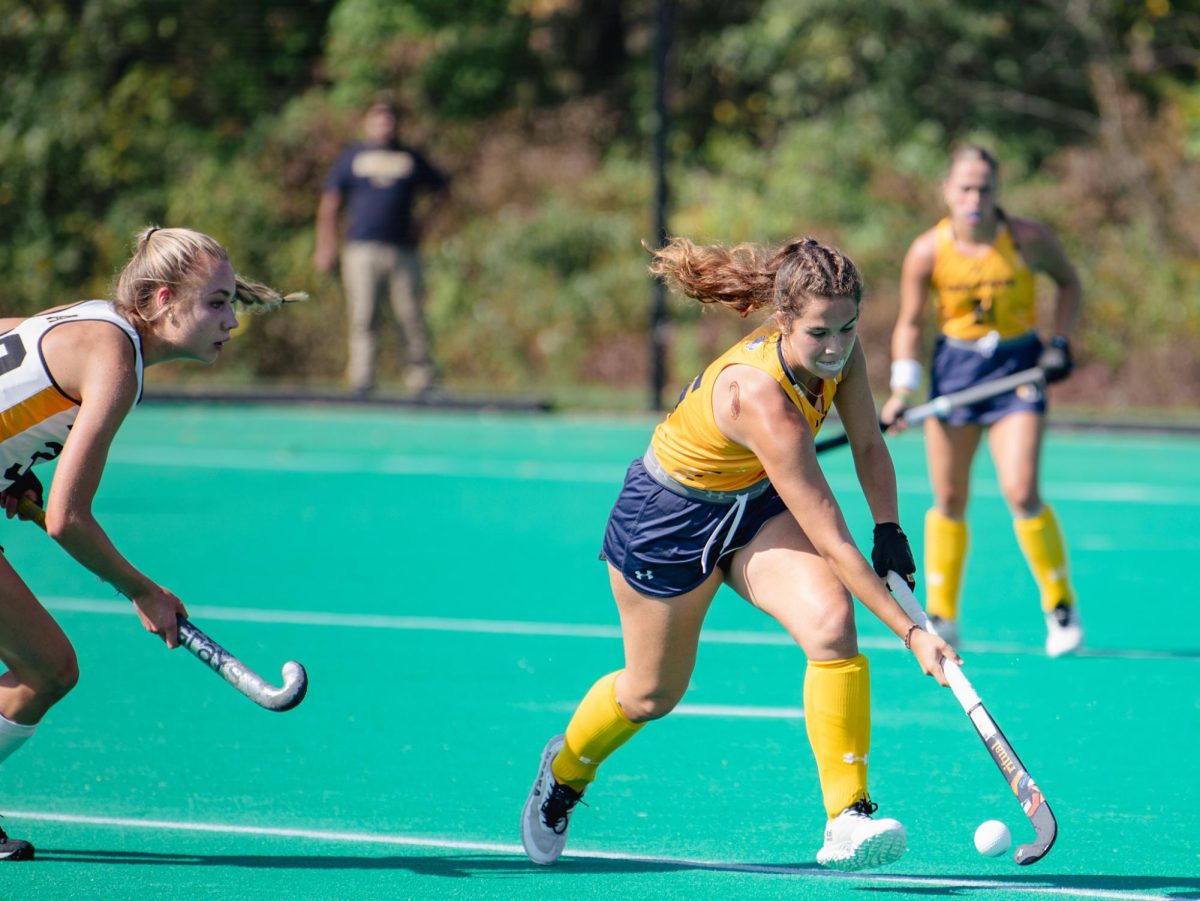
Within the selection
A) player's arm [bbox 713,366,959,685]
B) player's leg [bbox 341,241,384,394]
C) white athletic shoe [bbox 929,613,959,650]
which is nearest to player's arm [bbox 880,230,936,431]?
white athletic shoe [bbox 929,613,959,650]

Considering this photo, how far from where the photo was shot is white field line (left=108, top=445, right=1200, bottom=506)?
1070 centimetres

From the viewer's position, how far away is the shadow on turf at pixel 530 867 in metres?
4.12

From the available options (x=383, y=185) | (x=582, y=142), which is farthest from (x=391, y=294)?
(x=582, y=142)

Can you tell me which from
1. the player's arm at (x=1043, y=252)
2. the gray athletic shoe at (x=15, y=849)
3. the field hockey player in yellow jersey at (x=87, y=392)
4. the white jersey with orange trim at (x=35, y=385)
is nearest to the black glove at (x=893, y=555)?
the field hockey player in yellow jersey at (x=87, y=392)

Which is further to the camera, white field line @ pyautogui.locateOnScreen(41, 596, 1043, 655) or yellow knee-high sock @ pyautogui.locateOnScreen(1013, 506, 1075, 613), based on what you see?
white field line @ pyautogui.locateOnScreen(41, 596, 1043, 655)

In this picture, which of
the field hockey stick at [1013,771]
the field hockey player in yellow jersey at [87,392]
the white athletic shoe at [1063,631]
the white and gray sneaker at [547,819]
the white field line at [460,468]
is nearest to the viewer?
the field hockey stick at [1013,771]

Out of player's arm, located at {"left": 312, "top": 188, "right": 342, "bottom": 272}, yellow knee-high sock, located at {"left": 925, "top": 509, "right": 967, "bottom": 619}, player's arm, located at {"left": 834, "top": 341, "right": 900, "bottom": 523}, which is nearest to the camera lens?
player's arm, located at {"left": 834, "top": 341, "right": 900, "bottom": 523}

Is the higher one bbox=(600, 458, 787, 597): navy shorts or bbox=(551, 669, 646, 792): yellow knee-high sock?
bbox=(600, 458, 787, 597): navy shorts

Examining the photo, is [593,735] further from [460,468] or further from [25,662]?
[460,468]

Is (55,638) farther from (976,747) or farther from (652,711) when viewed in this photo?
(976,747)

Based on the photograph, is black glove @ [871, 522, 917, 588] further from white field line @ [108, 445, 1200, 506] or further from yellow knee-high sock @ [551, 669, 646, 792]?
white field line @ [108, 445, 1200, 506]

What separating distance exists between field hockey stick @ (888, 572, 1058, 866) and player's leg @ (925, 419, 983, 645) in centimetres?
287

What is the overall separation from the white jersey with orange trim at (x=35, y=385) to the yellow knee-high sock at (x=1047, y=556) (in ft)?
12.7

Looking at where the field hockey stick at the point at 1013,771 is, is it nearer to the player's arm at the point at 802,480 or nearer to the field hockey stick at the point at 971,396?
the player's arm at the point at 802,480
